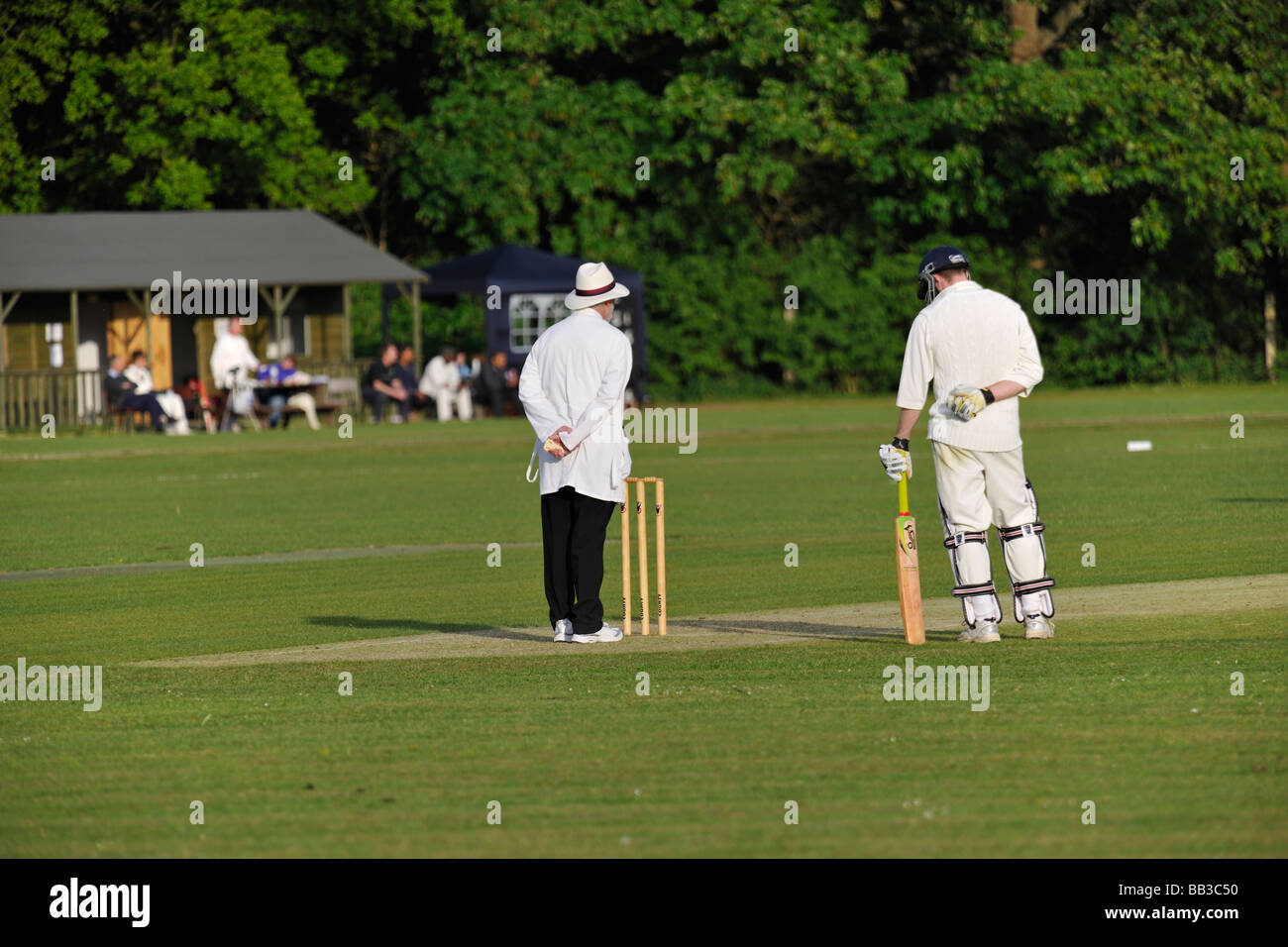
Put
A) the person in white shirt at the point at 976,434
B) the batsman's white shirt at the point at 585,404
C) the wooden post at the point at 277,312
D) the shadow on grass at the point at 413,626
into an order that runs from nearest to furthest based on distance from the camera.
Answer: the person in white shirt at the point at 976,434
the batsman's white shirt at the point at 585,404
the shadow on grass at the point at 413,626
the wooden post at the point at 277,312

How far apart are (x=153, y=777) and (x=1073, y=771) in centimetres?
356

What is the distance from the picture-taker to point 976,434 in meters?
10.9

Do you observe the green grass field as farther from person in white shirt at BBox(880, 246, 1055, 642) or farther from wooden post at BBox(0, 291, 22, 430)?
wooden post at BBox(0, 291, 22, 430)

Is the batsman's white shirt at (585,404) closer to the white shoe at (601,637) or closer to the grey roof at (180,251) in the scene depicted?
the white shoe at (601,637)

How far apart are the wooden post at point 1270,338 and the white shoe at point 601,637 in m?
40.6

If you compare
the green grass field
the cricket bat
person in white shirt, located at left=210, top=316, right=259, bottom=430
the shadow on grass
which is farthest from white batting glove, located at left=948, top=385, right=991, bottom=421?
person in white shirt, located at left=210, top=316, right=259, bottom=430

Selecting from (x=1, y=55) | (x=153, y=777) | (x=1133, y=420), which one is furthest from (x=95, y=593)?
(x=1, y=55)

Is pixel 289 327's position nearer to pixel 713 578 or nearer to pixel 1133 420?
pixel 1133 420

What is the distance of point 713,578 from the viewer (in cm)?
1533

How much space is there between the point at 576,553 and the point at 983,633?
90.7 inches

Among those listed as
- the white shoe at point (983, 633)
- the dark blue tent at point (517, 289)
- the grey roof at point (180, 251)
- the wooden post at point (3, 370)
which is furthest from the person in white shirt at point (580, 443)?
the dark blue tent at point (517, 289)

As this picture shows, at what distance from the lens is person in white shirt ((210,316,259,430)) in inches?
1542

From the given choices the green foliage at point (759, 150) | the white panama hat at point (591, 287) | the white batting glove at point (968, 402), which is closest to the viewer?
the white batting glove at point (968, 402)

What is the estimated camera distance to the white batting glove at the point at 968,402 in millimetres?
10766
